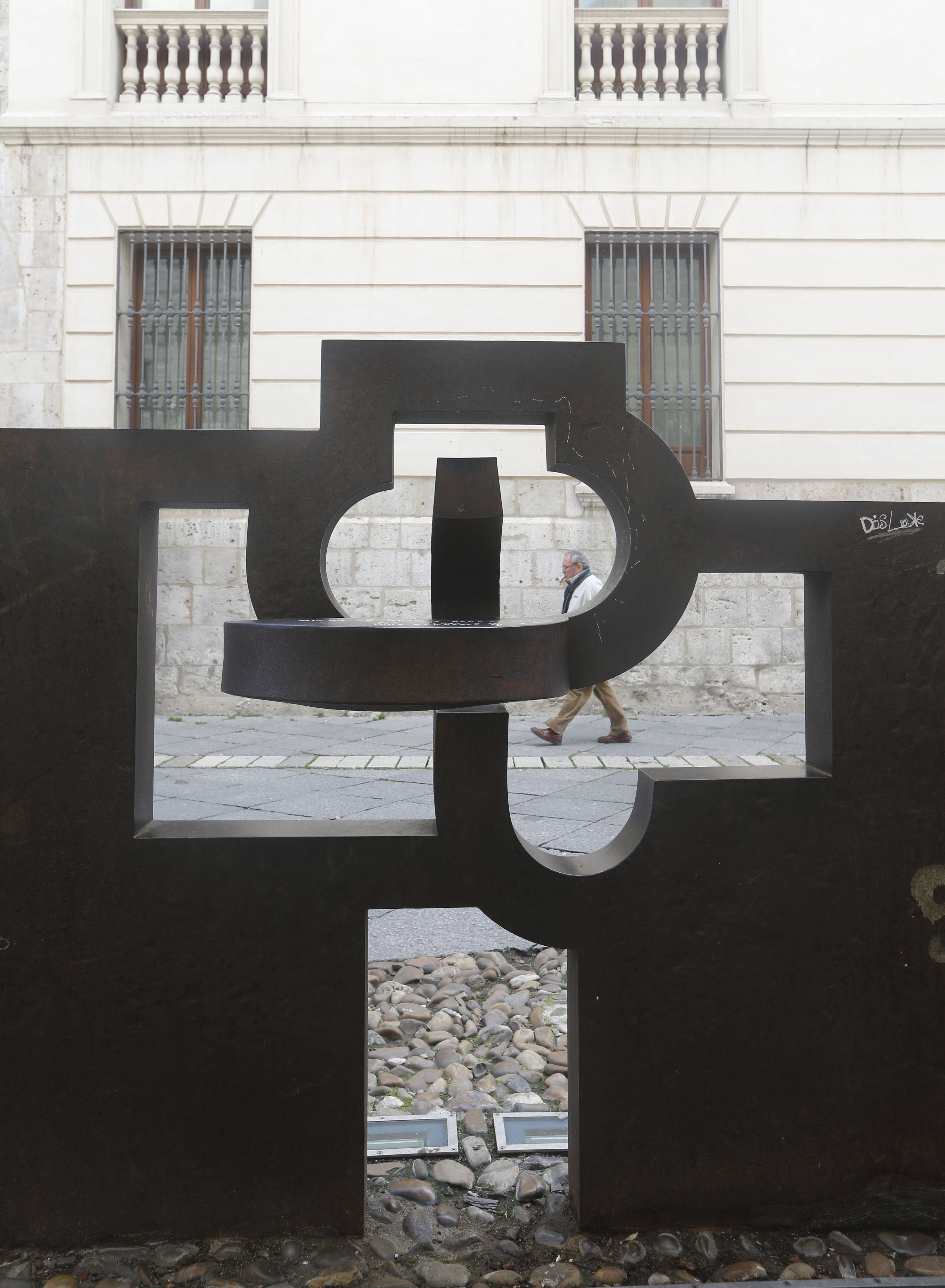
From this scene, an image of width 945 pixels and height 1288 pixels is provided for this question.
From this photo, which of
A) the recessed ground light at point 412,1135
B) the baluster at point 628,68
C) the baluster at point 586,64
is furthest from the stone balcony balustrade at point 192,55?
the recessed ground light at point 412,1135

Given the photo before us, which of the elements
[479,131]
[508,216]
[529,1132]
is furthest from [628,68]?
→ [529,1132]

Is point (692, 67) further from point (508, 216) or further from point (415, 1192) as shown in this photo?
point (415, 1192)

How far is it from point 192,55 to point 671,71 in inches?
176

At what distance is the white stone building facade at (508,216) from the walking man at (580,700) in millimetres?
1171

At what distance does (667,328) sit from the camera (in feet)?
29.8

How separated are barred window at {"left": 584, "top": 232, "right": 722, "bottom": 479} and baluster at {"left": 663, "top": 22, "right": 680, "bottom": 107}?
129cm

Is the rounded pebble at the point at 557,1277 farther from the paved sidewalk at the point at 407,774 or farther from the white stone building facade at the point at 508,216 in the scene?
the white stone building facade at the point at 508,216

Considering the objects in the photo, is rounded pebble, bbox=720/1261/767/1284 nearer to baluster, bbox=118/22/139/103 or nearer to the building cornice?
the building cornice

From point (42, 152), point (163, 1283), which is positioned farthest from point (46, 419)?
point (163, 1283)

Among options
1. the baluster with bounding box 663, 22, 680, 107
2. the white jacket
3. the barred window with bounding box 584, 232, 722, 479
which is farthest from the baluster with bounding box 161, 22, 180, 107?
the white jacket

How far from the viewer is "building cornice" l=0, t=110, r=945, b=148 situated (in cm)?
857

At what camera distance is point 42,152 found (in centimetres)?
870

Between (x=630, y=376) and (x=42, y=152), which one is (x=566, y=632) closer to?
(x=630, y=376)

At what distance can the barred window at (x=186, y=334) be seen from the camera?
352 inches
